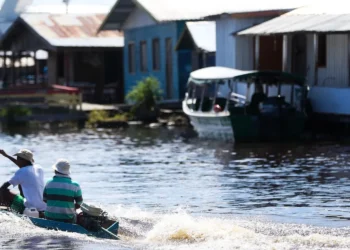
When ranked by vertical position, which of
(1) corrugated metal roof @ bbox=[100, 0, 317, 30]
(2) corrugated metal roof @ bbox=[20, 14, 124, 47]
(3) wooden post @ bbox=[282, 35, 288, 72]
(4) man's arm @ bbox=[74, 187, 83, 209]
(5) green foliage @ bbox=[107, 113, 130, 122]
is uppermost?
(1) corrugated metal roof @ bbox=[100, 0, 317, 30]

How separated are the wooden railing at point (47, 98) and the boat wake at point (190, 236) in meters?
23.8

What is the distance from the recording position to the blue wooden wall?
3950 cm

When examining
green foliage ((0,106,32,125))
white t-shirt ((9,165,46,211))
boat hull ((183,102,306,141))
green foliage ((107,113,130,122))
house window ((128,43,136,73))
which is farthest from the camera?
house window ((128,43,136,73))

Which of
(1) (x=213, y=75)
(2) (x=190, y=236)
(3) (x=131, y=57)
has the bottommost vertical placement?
(2) (x=190, y=236)

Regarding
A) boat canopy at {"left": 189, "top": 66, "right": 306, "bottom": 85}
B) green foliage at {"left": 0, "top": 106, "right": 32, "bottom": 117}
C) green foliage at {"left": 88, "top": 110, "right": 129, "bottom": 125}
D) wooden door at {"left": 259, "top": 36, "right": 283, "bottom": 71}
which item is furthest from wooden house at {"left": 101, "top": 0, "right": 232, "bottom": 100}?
boat canopy at {"left": 189, "top": 66, "right": 306, "bottom": 85}

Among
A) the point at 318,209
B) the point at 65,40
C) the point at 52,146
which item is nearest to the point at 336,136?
the point at 52,146

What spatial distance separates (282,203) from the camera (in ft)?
55.6

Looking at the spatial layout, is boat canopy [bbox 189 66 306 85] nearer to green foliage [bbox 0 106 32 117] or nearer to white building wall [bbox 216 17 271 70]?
white building wall [bbox 216 17 271 70]

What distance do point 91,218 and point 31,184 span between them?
99cm

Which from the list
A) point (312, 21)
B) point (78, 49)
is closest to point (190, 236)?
point (312, 21)

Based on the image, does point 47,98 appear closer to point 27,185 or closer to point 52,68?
point 52,68

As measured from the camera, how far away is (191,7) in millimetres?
40062

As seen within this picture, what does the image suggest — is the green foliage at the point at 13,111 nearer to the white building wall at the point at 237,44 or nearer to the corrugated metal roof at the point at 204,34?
the corrugated metal roof at the point at 204,34

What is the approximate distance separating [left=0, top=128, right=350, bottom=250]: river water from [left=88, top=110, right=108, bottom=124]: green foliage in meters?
4.41
